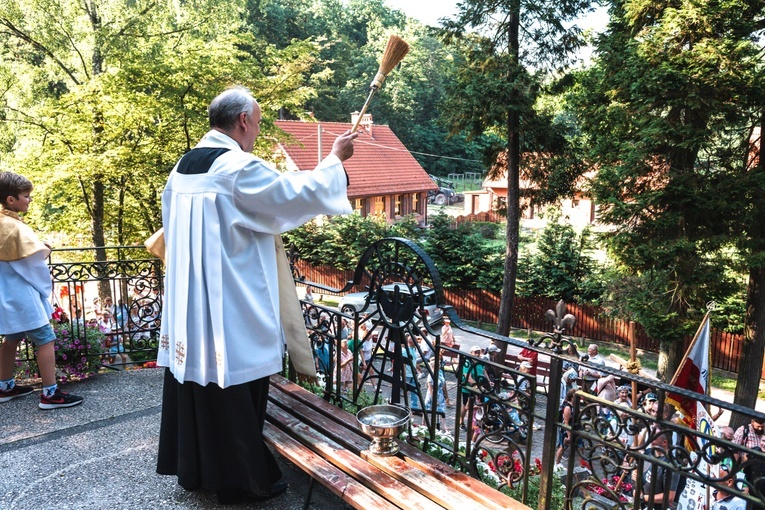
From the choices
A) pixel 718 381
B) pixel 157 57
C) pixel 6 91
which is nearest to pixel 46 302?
pixel 157 57

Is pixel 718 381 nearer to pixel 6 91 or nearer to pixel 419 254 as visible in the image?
pixel 419 254

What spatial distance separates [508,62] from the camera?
1587 cm

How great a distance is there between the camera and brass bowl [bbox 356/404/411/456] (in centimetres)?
300

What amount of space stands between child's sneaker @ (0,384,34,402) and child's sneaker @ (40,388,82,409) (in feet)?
1.01

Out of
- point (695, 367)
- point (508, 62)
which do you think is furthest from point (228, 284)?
point (508, 62)

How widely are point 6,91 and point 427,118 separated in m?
40.9

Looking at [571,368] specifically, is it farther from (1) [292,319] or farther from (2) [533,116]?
(2) [533,116]

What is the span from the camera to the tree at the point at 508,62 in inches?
622

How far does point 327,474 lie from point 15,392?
302 cm

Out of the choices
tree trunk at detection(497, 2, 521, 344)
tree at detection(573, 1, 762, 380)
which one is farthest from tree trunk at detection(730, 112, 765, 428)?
tree trunk at detection(497, 2, 521, 344)

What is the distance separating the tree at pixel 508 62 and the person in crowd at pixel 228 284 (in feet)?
44.6

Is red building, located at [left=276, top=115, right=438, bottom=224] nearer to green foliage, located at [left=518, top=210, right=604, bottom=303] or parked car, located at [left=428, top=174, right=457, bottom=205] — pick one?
green foliage, located at [left=518, top=210, right=604, bottom=303]

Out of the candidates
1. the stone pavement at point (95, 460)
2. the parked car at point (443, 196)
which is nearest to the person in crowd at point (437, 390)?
the stone pavement at point (95, 460)

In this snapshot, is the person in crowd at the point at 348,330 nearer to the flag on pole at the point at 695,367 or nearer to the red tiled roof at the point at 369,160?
the flag on pole at the point at 695,367
